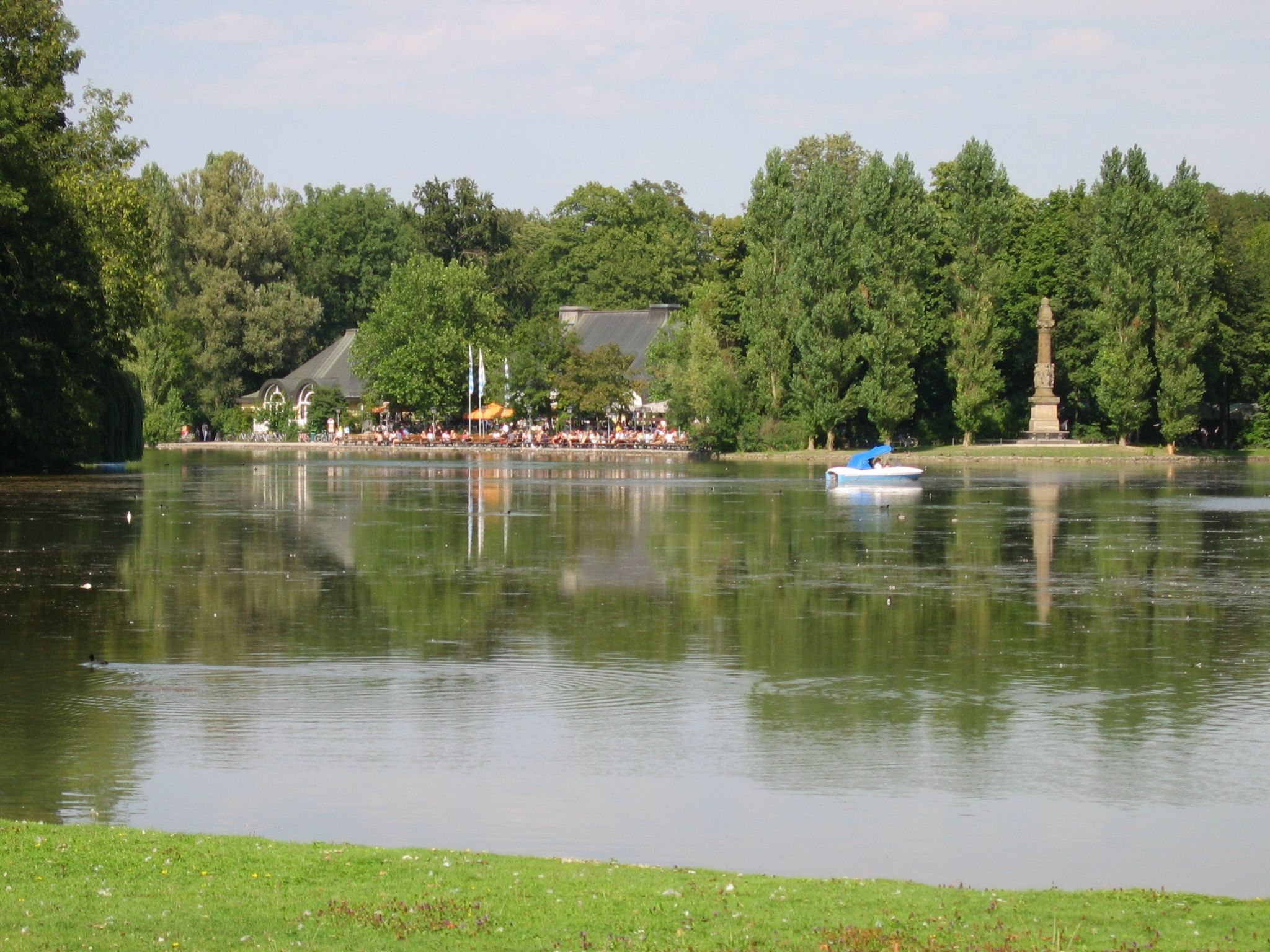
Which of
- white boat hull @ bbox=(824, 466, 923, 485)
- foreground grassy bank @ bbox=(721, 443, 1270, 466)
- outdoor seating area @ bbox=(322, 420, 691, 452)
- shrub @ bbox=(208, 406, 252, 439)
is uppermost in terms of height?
shrub @ bbox=(208, 406, 252, 439)

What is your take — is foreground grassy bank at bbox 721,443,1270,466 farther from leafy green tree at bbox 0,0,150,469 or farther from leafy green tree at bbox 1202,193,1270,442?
leafy green tree at bbox 0,0,150,469

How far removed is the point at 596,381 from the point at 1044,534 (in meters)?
73.0

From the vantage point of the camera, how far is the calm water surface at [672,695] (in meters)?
11.5

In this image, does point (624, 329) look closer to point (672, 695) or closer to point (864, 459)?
point (864, 459)

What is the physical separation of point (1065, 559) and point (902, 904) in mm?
22459

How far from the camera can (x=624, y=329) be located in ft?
395

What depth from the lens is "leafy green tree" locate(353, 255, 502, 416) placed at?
374 feet

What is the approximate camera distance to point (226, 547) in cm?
3123

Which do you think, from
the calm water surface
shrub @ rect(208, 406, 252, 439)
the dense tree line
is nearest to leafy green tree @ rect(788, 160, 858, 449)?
the dense tree line

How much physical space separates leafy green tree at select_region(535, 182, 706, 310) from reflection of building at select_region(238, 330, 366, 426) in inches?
792

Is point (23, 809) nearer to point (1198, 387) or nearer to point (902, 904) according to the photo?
point (902, 904)

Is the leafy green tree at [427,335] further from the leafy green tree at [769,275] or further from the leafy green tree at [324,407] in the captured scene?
the leafy green tree at [769,275]

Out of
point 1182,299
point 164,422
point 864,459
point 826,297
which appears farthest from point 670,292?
point 864,459

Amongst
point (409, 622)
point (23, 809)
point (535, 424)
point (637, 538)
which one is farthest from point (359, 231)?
point (23, 809)
